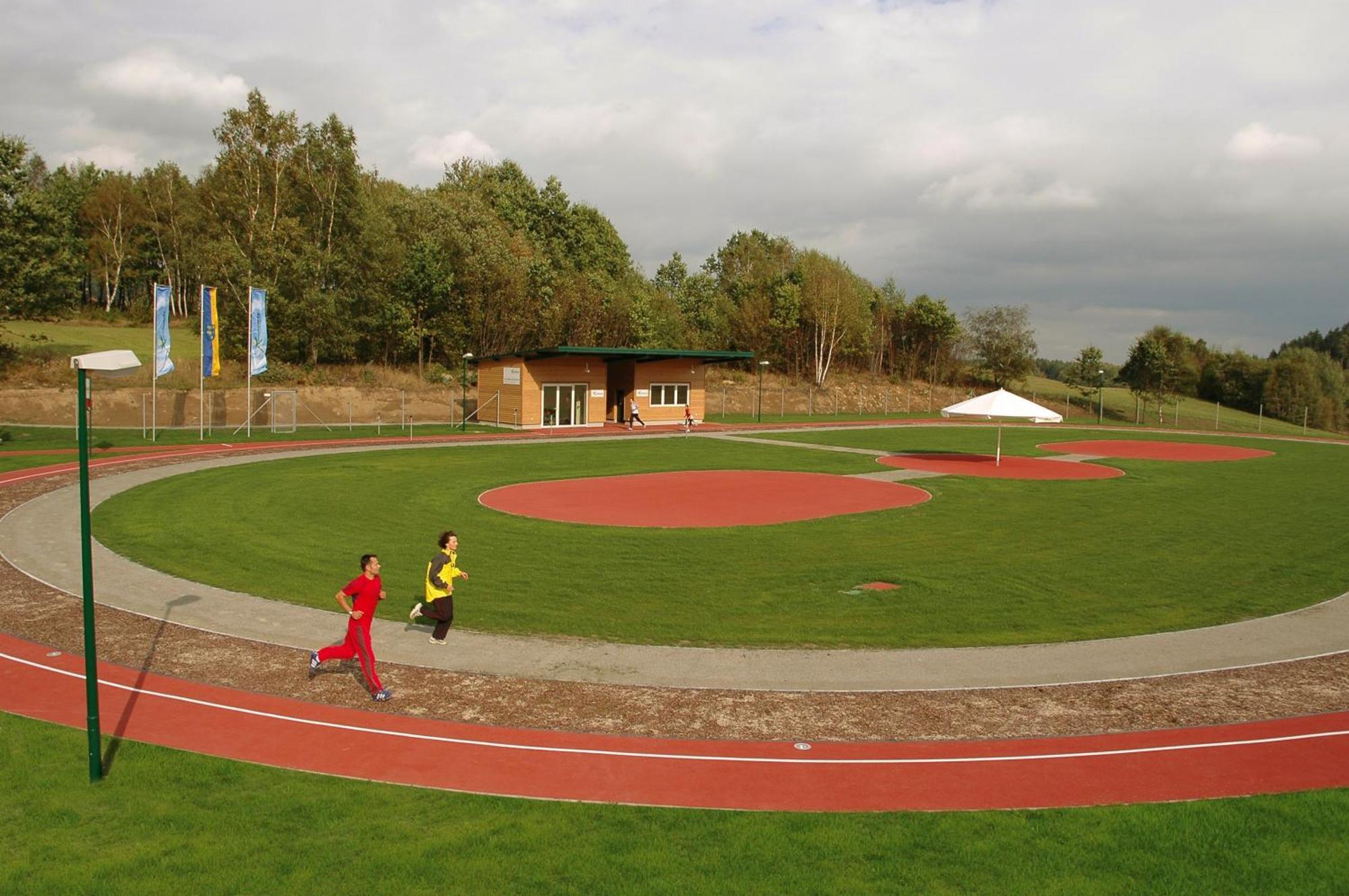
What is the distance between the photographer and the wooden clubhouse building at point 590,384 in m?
51.2

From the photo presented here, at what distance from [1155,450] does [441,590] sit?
4341 cm

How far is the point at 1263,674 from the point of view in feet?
36.8

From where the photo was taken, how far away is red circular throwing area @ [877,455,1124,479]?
32.1 m

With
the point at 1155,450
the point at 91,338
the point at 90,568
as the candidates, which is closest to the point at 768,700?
the point at 90,568

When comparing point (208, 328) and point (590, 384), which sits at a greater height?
point (208, 328)

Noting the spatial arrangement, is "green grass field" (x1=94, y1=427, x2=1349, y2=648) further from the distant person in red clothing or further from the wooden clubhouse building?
the wooden clubhouse building

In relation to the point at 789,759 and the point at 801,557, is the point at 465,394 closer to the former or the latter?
the point at 801,557

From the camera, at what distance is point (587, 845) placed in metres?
6.75

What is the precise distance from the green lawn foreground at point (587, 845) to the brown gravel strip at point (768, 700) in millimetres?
1899

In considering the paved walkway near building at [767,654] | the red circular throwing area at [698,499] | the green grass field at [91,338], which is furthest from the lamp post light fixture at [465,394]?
the paved walkway near building at [767,654]

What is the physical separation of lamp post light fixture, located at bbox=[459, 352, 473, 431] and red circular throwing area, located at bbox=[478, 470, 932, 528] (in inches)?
797

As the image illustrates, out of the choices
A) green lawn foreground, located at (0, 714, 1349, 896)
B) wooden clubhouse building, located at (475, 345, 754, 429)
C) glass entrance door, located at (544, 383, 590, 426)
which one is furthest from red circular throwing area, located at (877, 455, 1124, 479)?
green lawn foreground, located at (0, 714, 1349, 896)

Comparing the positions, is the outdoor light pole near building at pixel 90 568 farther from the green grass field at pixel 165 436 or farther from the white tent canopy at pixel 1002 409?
the white tent canopy at pixel 1002 409

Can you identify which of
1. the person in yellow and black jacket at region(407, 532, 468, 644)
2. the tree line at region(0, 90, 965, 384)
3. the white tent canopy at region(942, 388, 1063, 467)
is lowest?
the person in yellow and black jacket at region(407, 532, 468, 644)
